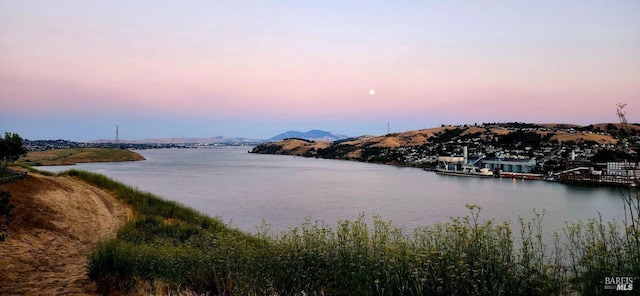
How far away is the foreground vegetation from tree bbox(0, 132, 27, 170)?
1887 cm

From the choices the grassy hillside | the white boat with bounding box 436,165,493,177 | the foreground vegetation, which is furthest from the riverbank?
the grassy hillside

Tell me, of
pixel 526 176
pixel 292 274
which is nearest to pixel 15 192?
pixel 292 274

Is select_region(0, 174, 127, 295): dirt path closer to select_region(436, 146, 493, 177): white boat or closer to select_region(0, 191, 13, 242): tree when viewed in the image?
select_region(0, 191, 13, 242): tree

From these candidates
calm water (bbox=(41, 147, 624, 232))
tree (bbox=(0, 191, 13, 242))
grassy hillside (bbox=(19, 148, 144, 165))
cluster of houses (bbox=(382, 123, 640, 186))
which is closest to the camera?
tree (bbox=(0, 191, 13, 242))

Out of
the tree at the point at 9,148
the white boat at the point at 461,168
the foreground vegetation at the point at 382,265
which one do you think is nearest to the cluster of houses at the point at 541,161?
the white boat at the point at 461,168

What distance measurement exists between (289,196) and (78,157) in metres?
91.7

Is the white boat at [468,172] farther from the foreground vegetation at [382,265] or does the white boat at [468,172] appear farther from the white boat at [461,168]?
the foreground vegetation at [382,265]

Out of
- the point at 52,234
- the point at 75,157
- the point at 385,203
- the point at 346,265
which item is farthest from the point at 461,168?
the point at 75,157

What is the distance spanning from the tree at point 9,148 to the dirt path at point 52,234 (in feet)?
11.8

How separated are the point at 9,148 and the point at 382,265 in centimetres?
2593

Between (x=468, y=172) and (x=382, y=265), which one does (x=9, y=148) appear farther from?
(x=468, y=172)

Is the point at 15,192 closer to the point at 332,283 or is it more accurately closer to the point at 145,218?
the point at 145,218

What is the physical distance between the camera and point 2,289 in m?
8.28

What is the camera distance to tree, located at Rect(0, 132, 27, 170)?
2373 centimetres
